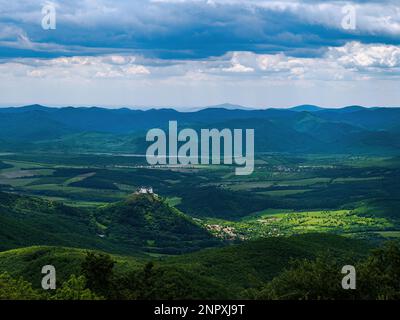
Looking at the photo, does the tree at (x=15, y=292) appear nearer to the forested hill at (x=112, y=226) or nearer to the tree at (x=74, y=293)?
the tree at (x=74, y=293)

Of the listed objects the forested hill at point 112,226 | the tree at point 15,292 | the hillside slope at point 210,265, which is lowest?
the forested hill at point 112,226

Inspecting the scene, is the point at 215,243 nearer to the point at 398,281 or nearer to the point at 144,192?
the point at 144,192

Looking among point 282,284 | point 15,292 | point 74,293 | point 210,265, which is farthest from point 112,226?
point 74,293

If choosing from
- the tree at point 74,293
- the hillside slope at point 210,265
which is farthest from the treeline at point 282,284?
the hillside slope at point 210,265

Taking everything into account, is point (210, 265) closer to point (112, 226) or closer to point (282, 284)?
point (282, 284)

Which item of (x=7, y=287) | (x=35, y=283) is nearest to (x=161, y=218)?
(x=35, y=283)

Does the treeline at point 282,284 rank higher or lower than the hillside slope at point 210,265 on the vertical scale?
higher

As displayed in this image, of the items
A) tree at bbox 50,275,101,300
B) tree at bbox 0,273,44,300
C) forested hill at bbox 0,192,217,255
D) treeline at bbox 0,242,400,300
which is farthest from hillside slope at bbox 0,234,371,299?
forested hill at bbox 0,192,217,255

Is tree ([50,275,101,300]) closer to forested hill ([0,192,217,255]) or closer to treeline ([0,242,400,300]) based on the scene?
treeline ([0,242,400,300])

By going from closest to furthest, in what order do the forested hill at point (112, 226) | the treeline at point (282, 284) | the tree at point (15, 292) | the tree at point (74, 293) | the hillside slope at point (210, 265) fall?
the tree at point (15, 292) < the tree at point (74, 293) < the treeline at point (282, 284) < the hillside slope at point (210, 265) < the forested hill at point (112, 226)
